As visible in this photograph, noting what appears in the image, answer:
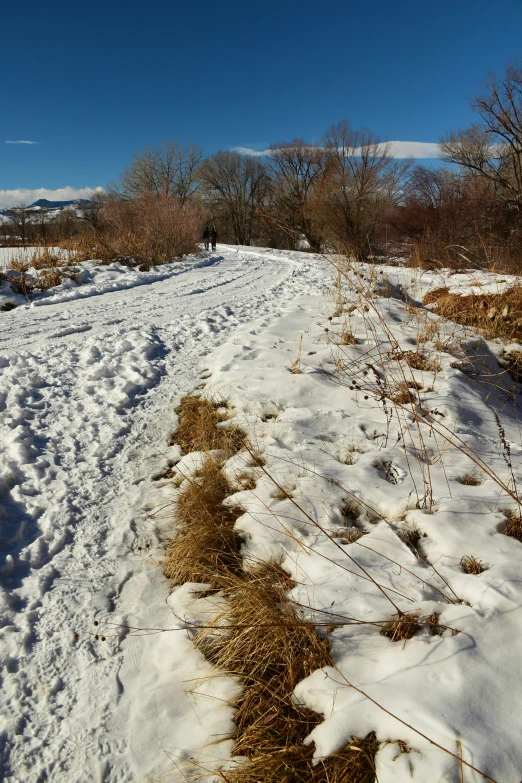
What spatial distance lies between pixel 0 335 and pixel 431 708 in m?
5.89

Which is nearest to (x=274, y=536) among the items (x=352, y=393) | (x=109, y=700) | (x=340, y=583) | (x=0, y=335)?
(x=340, y=583)

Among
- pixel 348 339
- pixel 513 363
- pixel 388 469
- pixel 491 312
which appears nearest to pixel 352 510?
pixel 388 469

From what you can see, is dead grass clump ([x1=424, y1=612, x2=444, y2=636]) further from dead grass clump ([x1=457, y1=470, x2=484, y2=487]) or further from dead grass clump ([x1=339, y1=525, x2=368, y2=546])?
dead grass clump ([x1=457, y1=470, x2=484, y2=487])

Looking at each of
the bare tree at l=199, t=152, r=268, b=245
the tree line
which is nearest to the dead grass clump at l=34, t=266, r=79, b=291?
the tree line

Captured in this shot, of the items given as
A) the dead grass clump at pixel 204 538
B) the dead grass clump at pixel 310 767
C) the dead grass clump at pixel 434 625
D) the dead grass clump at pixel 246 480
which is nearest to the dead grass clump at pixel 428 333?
the dead grass clump at pixel 246 480

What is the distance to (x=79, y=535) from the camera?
2.52 m

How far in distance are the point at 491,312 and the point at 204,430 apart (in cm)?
435

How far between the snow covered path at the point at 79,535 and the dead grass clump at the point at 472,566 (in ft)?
4.45

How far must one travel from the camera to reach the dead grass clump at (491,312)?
567cm

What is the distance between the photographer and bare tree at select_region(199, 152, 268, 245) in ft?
150

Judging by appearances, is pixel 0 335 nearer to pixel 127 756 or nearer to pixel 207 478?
pixel 207 478

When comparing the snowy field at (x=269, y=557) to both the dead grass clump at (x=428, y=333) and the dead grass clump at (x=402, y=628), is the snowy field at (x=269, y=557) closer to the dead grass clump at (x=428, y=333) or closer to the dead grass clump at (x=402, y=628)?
the dead grass clump at (x=402, y=628)

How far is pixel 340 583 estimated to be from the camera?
1982 millimetres

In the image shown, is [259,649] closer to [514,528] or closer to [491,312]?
[514,528]
